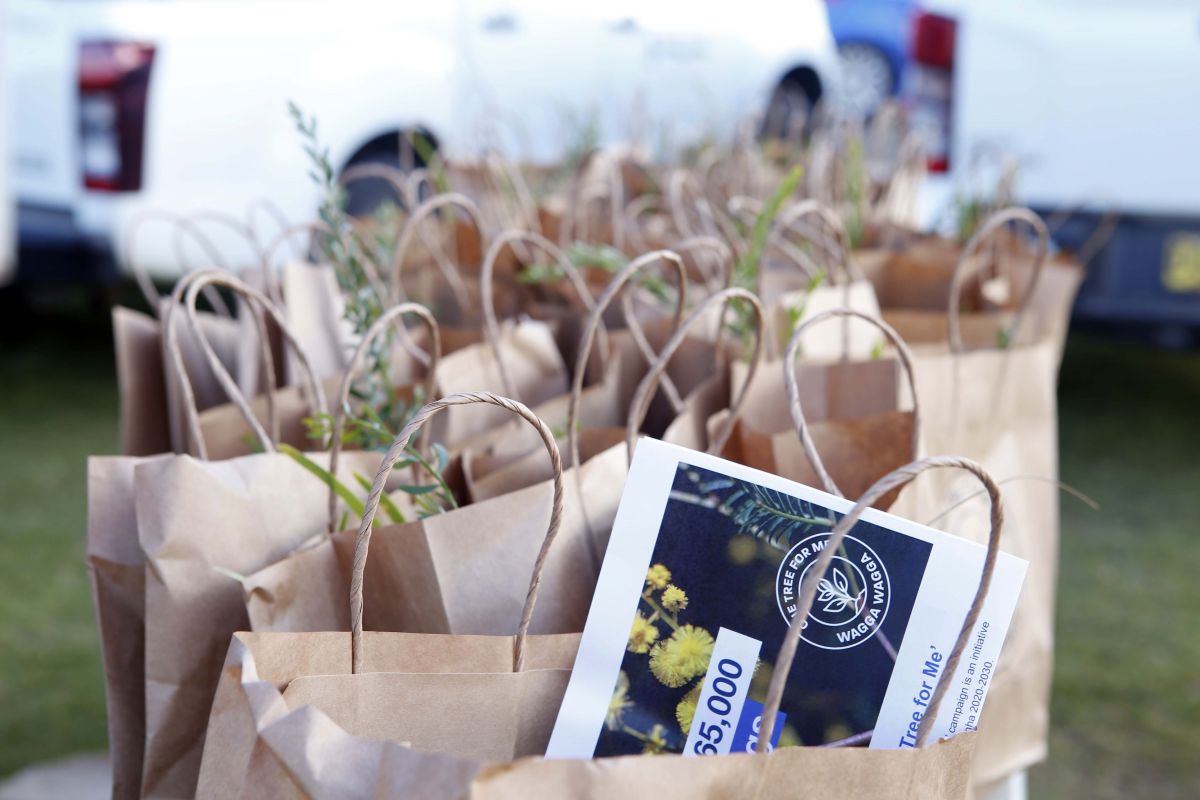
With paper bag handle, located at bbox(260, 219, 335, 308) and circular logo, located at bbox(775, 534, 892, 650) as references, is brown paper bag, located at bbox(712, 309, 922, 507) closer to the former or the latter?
circular logo, located at bbox(775, 534, 892, 650)

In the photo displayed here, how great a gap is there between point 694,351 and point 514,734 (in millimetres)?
504

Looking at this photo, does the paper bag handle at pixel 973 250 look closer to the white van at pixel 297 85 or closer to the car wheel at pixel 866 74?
→ the white van at pixel 297 85

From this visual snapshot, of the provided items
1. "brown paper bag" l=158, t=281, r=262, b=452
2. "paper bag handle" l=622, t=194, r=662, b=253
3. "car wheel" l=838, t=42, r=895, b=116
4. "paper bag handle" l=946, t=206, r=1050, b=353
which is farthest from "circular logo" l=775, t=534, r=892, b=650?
"car wheel" l=838, t=42, r=895, b=116

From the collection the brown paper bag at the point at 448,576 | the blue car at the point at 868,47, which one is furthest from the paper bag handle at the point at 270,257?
the blue car at the point at 868,47

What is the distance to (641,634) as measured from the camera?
2.03 ft

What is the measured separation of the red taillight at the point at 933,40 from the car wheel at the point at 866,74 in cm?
64

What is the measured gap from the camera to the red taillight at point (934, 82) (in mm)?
3002

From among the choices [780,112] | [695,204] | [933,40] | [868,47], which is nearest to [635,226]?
[695,204]

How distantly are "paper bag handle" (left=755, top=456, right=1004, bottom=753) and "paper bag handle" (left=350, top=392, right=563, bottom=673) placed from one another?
0.13 m

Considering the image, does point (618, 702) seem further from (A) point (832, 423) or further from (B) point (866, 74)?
(B) point (866, 74)

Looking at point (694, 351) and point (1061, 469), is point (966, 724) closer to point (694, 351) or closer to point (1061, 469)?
point (694, 351)

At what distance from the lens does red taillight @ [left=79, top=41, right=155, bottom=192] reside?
2.62 metres

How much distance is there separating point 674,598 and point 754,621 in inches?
1.7

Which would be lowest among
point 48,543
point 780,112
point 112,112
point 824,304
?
point 48,543
